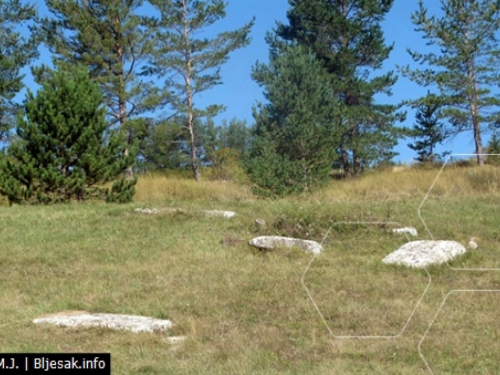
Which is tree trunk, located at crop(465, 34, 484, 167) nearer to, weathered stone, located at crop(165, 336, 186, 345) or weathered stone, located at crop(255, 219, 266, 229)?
weathered stone, located at crop(255, 219, 266, 229)

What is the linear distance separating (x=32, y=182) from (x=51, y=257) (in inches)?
239

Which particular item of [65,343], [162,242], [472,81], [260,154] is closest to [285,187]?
[260,154]

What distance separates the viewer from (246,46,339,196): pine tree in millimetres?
19203

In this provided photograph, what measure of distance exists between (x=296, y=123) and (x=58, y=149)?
9040mm

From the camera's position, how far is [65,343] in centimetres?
405

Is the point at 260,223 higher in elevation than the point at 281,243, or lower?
higher

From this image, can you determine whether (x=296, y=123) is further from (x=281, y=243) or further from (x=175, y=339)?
(x=175, y=339)

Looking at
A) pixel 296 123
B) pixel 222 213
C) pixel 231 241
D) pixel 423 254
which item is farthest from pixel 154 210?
pixel 296 123

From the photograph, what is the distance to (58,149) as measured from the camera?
12.8 m

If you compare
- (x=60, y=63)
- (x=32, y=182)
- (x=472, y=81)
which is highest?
(x=60, y=63)

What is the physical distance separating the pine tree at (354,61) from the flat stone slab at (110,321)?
20.2m

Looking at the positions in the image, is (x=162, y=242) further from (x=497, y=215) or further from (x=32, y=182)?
(x=32, y=182)

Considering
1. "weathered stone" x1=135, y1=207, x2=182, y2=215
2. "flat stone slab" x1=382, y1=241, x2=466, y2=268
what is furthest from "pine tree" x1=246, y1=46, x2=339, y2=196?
"flat stone slab" x1=382, y1=241, x2=466, y2=268

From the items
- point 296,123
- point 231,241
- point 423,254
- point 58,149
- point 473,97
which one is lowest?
point 231,241
